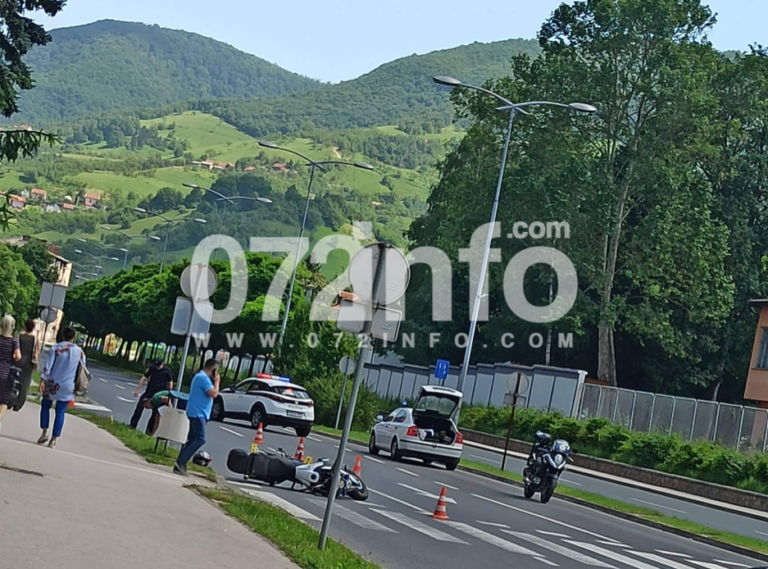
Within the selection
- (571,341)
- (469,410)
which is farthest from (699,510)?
(571,341)

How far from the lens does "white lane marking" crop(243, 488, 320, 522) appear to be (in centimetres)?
1494

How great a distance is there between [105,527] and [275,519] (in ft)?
9.95

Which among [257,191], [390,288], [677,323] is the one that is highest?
[257,191]

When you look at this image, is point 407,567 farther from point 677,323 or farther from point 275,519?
point 677,323

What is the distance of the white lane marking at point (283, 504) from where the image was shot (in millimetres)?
14943

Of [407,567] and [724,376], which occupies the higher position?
[724,376]

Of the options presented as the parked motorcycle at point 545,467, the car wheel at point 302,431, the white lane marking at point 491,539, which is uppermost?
the parked motorcycle at point 545,467

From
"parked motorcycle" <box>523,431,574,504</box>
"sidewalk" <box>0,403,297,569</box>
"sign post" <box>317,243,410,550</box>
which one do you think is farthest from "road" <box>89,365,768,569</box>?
"sign post" <box>317,243,410,550</box>

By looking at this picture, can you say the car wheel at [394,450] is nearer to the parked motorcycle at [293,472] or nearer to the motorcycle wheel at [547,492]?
the motorcycle wheel at [547,492]

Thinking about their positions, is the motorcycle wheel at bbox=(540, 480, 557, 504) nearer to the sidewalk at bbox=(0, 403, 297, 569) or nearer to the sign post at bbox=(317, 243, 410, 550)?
the sidewalk at bbox=(0, 403, 297, 569)

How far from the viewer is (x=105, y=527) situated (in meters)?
9.89

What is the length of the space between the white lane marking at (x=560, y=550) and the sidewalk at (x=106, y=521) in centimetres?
464

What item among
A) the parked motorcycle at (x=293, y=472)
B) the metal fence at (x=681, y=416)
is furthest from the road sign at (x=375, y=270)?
the metal fence at (x=681, y=416)

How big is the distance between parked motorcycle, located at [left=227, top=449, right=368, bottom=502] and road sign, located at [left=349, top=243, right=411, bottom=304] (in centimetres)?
818
